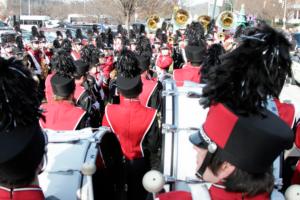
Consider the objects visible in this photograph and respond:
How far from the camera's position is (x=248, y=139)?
1748mm

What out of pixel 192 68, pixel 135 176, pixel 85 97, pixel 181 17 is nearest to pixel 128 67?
pixel 85 97

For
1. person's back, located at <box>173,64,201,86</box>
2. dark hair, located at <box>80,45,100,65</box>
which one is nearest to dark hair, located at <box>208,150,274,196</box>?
person's back, located at <box>173,64,201,86</box>

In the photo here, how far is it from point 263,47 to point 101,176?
1.49 meters

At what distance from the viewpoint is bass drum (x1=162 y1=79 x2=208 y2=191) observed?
302cm

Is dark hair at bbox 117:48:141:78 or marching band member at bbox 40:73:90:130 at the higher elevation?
dark hair at bbox 117:48:141:78

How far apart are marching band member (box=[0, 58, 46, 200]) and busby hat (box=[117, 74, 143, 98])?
2.19 meters

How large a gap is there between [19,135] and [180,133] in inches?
57.3

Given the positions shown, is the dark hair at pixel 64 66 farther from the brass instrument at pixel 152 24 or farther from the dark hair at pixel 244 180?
the brass instrument at pixel 152 24

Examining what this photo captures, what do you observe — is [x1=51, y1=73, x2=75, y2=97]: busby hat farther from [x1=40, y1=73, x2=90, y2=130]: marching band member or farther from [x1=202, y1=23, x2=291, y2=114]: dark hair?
[x1=202, y1=23, x2=291, y2=114]: dark hair

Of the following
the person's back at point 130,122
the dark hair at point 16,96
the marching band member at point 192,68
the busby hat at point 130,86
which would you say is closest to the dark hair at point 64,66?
the busby hat at point 130,86

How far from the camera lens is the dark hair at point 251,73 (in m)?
1.80

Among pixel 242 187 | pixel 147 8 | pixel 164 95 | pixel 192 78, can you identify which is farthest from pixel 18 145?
pixel 147 8

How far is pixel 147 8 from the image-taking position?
2758 centimetres

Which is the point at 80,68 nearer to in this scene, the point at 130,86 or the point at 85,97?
the point at 85,97
